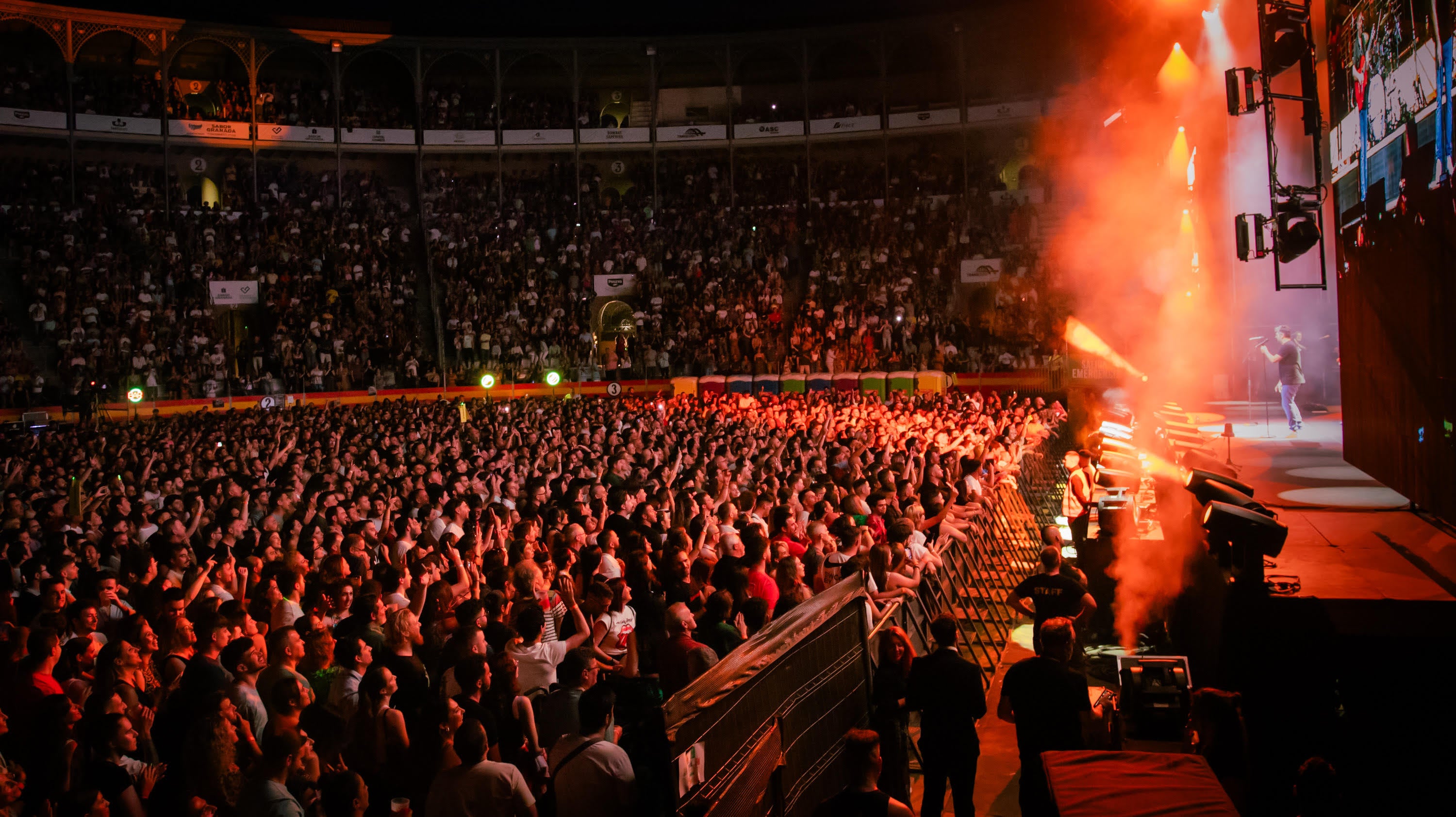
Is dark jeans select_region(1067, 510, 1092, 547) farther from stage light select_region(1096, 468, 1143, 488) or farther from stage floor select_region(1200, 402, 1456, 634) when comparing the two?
stage floor select_region(1200, 402, 1456, 634)

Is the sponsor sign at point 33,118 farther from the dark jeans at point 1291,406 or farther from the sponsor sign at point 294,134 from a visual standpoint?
Result: the dark jeans at point 1291,406

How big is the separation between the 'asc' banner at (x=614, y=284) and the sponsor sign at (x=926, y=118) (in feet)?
32.7

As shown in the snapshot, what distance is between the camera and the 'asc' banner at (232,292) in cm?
2805

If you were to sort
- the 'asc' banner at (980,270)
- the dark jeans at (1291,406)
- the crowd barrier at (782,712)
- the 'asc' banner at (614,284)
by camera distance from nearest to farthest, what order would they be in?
the crowd barrier at (782,712) → the dark jeans at (1291,406) → the 'asc' banner at (980,270) → the 'asc' banner at (614,284)

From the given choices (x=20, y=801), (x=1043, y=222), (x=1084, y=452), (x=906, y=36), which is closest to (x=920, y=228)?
(x=1043, y=222)

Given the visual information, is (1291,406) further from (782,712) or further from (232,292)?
(232,292)

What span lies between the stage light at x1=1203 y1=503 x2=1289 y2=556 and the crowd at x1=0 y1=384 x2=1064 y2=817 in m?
2.04

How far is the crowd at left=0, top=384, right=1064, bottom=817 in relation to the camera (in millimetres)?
4227

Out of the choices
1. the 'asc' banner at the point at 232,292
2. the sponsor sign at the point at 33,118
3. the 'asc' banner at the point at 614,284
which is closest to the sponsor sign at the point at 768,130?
the 'asc' banner at the point at 614,284

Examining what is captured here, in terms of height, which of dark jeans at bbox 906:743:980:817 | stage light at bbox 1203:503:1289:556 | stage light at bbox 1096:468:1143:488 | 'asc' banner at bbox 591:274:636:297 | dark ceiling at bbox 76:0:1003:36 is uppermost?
dark ceiling at bbox 76:0:1003:36

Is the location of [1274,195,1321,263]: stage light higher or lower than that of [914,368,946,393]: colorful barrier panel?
higher

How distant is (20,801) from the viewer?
4086 millimetres

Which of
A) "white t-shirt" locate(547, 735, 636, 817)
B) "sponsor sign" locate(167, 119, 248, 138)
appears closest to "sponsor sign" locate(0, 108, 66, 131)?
"sponsor sign" locate(167, 119, 248, 138)

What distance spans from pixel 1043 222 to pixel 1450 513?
25.1 meters
